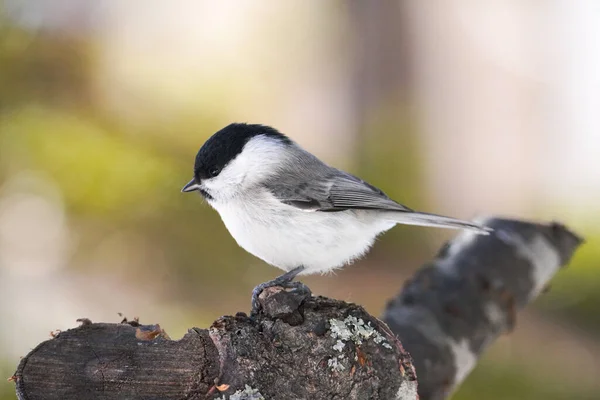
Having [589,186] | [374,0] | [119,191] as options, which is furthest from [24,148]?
[589,186]

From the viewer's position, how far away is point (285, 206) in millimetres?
1225

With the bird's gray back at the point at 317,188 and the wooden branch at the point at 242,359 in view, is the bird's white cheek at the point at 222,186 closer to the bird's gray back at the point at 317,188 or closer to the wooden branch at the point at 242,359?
the bird's gray back at the point at 317,188

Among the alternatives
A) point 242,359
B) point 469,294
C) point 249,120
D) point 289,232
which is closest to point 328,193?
point 289,232

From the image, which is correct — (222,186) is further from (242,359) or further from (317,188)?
(242,359)

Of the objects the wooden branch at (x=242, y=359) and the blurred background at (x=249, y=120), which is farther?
the blurred background at (x=249, y=120)

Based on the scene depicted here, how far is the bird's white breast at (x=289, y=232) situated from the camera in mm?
1194

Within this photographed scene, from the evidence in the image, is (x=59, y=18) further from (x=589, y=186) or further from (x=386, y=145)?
(x=589, y=186)

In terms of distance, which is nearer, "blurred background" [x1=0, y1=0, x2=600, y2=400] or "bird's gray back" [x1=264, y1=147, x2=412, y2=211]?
"bird's gray back" [x1=264, y1=147, x2=412, y2=211]

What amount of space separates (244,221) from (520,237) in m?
0.68

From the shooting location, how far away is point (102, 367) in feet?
2.29

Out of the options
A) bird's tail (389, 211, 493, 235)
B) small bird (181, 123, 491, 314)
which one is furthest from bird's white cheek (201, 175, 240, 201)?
bird's tail (389, 211, 493, 235)

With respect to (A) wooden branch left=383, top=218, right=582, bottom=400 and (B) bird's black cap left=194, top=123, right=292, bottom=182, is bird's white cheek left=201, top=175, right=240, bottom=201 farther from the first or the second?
(A) wooden branch left=383, top=218, right=582, bottom=400

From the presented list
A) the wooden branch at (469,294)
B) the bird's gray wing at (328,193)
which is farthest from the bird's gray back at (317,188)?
the wooden branch at (469,294)

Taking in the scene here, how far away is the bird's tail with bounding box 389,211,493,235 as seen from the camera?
127cm
